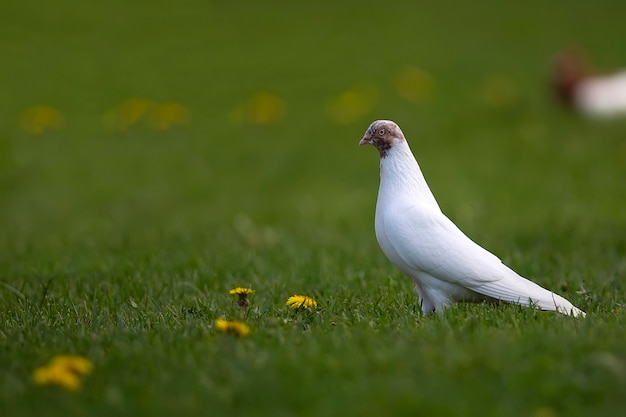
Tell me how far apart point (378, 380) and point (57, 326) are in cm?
190

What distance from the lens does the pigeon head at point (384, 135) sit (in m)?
4.66

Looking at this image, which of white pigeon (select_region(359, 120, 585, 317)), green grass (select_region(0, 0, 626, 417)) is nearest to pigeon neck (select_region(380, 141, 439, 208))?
white pigeon (select_region(359, 120, 585, 317))

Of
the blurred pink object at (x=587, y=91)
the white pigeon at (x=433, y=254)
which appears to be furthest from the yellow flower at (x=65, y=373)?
the blurred pink object at (x=587, y=91)

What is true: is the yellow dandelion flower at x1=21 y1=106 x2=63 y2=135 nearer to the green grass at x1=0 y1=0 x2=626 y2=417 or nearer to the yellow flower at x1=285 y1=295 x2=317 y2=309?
the green grass at x1=0 y1=0 x2=626 y2=417

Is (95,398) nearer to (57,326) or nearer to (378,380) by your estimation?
(378,380)

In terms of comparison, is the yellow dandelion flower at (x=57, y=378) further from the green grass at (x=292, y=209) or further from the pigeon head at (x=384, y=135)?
the pigeon head at (x=384, y=135)

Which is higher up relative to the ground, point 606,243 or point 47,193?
point 606,243

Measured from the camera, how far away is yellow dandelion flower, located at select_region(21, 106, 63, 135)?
12526mm

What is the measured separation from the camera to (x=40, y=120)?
41.4 feet

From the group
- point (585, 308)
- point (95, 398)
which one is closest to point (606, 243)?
point (585, 308)

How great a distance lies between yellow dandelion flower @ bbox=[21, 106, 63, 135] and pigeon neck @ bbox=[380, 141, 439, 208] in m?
8.81

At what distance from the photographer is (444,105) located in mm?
12875

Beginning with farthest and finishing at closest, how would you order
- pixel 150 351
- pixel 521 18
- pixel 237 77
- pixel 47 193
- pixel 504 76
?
1. pixel 521 18
2. pixel 237 77
3. pixel 504 76
4. pixel 47 193
5. pixel 150 351

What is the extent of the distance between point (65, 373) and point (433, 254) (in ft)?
6.17
